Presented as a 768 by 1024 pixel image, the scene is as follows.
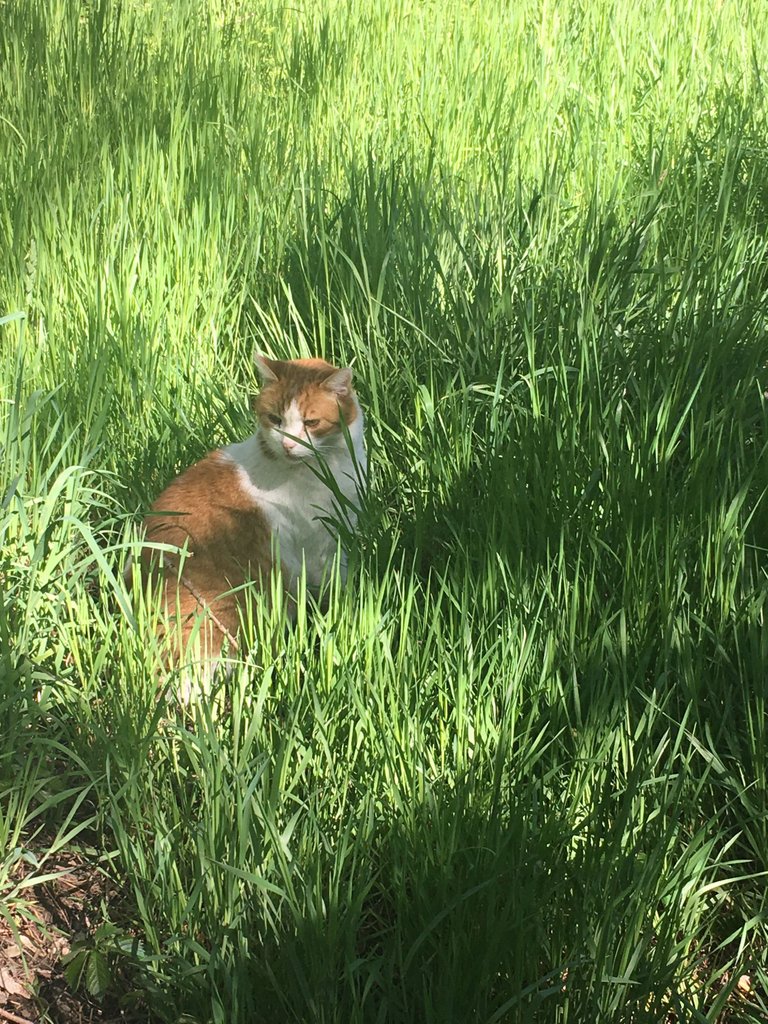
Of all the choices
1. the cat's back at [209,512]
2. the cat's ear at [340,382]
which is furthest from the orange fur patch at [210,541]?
the cat's ear at [340,382]

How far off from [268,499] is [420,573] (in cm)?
33

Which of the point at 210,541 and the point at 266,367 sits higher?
the point at 266,367

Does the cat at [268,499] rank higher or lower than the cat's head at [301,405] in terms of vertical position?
lower

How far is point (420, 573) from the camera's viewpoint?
81.7 inches

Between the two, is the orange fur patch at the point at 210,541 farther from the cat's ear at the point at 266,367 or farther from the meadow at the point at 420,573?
the cat's ear at the point at 266,367

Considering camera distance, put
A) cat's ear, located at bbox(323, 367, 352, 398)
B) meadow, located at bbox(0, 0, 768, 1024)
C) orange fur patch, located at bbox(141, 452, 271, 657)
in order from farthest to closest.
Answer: cat's ear, located at bbox(323, 367, 352, 398)
orange fur patch, located at bbox(141, 452, 271, 657)
meadow, located at bbox(0, 0, 768, 1024)

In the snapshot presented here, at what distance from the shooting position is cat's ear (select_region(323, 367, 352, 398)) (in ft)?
7.07

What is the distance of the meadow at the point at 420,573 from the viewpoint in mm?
1359

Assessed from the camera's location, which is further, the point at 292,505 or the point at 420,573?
the point at 292,505

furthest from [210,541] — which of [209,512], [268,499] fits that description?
[268,499]

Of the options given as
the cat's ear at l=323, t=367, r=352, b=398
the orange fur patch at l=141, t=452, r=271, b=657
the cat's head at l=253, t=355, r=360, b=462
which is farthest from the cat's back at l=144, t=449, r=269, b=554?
the cat's ear at l=323, t=367, r=352, b=398

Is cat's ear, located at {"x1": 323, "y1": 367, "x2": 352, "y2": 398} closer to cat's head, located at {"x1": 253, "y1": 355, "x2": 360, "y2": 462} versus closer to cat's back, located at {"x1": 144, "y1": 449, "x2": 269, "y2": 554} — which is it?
cat's head, located at {"x1": 253, "y1": 355, "x2": 360, "y2": 462}

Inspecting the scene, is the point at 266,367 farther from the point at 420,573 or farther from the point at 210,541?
the point at 420,573

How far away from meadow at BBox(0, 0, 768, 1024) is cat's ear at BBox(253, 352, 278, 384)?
26 cm
